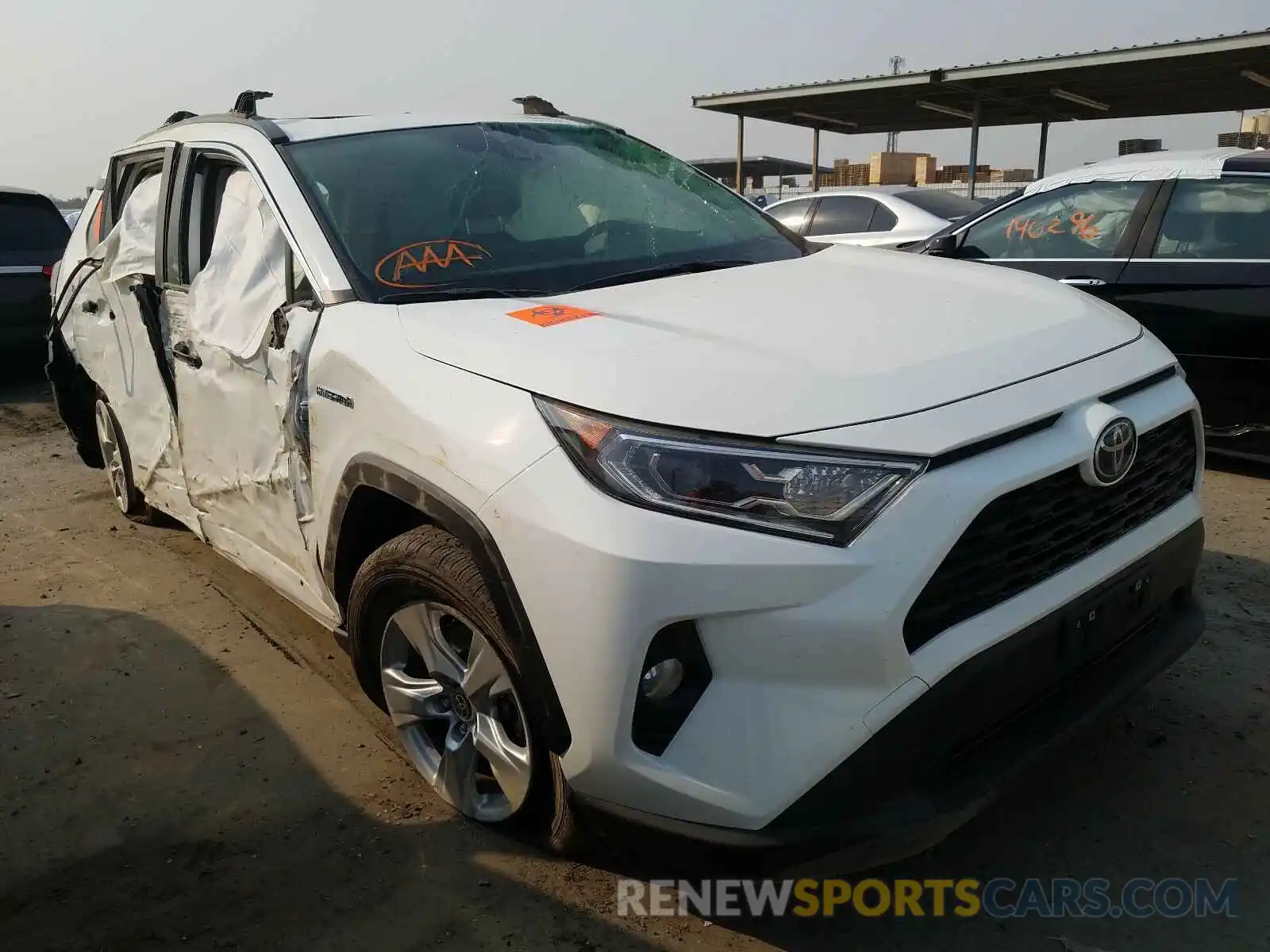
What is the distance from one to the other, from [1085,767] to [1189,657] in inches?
31.9

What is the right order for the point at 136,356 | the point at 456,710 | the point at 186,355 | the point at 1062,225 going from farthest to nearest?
1. the point at 1062,225
2. the point at 136,356
3. the point at 186,355
4. the point at 456,710

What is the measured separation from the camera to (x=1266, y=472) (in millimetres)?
5113

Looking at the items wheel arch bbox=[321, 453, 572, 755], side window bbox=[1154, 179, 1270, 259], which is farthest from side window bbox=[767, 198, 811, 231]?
wheel arch bbox=[321, 453, 572, 755]

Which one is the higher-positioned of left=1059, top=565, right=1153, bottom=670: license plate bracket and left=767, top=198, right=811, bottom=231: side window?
left=1059, top=565, right=1153, bottom=670: license plate bracket

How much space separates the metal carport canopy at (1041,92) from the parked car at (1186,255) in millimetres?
9922

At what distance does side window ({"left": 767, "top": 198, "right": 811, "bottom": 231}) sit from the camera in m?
10.5

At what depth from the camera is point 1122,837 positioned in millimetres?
2404

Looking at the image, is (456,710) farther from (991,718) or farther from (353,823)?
(991,718)

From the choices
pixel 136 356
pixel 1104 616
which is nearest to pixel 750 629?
pixel 1104 616

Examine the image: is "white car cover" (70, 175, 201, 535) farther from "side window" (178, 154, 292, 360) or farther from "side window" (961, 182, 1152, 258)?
"side window" (961, 182, 1152, 258)

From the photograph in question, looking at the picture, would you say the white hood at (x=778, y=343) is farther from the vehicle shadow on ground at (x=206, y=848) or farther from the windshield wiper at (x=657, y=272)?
the vehicle shadow on ground at (x=206, y=848)

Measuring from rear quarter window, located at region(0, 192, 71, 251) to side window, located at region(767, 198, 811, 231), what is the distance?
678cm

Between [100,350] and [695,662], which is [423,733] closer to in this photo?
[695,662]

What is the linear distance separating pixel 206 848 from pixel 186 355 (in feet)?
5.49
